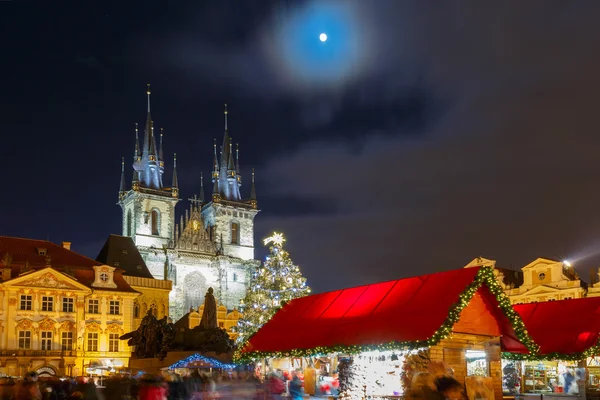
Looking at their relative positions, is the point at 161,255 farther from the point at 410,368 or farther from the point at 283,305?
the point at 410,368

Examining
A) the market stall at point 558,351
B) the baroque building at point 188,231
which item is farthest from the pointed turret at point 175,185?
the market stall at point 558,351

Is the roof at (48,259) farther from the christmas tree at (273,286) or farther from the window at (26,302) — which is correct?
the christmas tree at (273,286)

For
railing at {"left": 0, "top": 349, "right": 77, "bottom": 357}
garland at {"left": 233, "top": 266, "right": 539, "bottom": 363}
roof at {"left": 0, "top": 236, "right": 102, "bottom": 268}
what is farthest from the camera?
roof at {"left": 0, "top": 236, "right": 102, "bottom": 268}

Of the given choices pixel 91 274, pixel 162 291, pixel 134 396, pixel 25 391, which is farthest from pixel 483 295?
pixel 162 291

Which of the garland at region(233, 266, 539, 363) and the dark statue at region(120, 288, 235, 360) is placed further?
the dark statue at region(120, 288, 235, 360)

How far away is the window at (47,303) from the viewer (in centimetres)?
4172

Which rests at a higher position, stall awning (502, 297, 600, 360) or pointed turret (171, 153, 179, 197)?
pointed turret (171, 153, 179, 197)

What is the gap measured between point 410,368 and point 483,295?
2.71 metres

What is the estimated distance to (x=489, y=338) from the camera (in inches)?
679

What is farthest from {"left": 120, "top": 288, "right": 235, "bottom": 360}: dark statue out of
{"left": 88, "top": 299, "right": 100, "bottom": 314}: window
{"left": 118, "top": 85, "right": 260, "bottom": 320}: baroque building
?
{"left": 118, "top": 85, "right": 260, "bottom": 320}: baroque building

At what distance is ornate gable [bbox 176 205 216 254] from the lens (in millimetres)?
73875

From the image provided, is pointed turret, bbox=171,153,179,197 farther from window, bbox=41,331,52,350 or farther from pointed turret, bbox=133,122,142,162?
window, bbox=41,331,52,350

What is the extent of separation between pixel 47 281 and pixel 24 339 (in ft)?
11.9

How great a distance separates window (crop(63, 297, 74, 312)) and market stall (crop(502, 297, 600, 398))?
2809 centimetres
